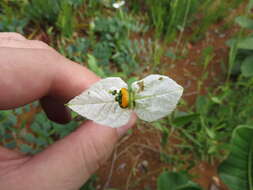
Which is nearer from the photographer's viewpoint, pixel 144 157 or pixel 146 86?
pixel 146 86

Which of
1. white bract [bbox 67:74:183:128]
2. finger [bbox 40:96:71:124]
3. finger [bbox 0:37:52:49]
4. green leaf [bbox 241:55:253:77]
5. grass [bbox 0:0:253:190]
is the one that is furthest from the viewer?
green leaf [bbox 241:55:253:77]

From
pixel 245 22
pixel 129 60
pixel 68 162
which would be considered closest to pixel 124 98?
pixel 68 162

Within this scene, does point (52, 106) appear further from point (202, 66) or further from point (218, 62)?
point (218, 62)

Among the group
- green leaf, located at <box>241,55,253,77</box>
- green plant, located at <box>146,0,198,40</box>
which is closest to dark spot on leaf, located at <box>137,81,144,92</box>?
green plant, located at <box>146,0,198,40</box>

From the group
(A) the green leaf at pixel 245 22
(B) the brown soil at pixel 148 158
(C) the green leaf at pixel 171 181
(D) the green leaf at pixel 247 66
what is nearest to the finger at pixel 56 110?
(B) the brown soil at pixel 148 158

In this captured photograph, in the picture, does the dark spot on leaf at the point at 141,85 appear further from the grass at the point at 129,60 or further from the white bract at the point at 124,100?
the grass at the point at 129,60

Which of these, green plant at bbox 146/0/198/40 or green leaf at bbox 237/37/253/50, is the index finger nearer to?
green plant at bbox 146/0/198/40

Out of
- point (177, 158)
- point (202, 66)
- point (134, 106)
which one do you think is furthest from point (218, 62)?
point (134, 106)
